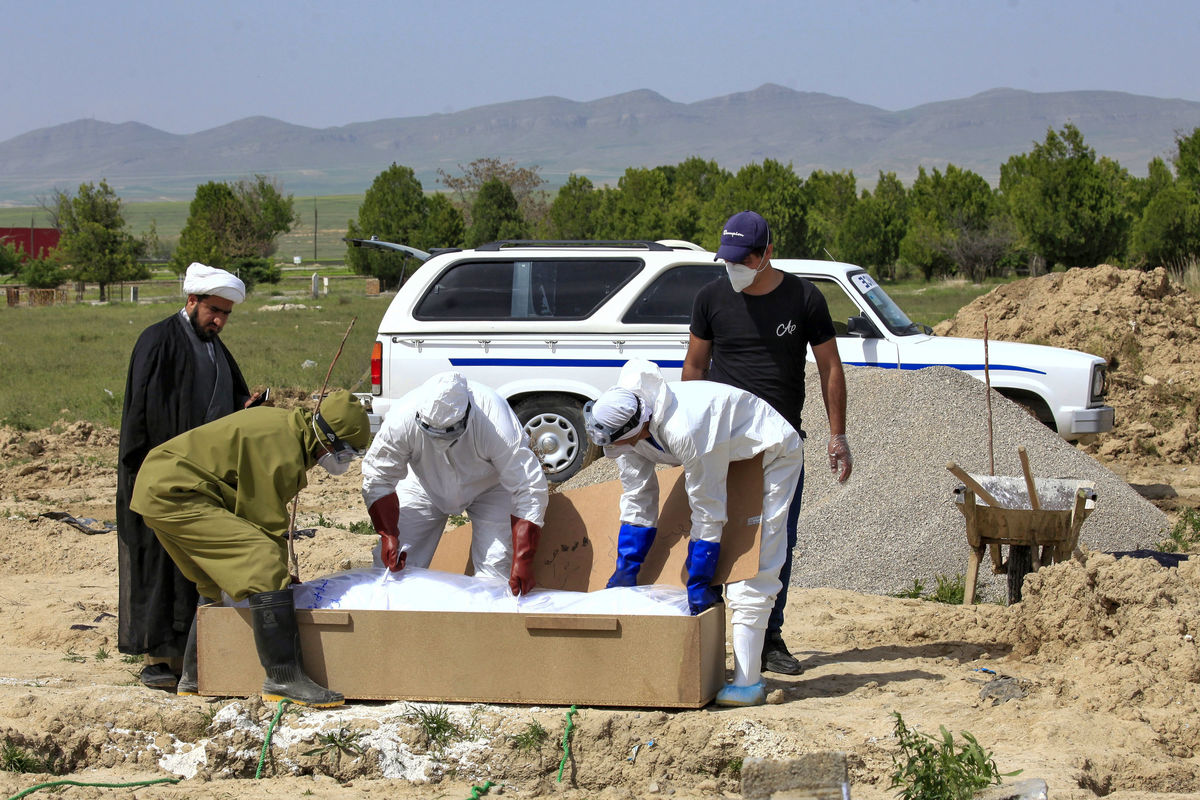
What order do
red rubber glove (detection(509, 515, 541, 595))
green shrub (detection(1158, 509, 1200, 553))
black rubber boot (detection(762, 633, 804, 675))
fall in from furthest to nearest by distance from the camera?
green shrub (detection(1158, 509, 1200, 553))
black rubber boot (detection(762, 633, 804, 675))
red rubber glove (detection(509, 515, 541, 595))

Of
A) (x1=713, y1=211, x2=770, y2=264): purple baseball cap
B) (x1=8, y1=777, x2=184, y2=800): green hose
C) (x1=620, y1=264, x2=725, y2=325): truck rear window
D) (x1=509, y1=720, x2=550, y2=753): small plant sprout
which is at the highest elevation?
(x1=713, y1=211, x2=770, y2=264): purple baseball cap

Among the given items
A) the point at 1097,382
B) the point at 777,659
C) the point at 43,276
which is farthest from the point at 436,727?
the point at 43,276

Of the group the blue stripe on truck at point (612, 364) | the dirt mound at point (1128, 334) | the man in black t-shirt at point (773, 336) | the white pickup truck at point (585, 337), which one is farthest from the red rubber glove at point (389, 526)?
the dirt mound at point (1128, 334)

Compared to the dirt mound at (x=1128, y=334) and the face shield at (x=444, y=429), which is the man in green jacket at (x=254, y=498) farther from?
the dirt mound at (x=1128, y=334)

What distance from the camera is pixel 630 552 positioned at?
16.7 ft

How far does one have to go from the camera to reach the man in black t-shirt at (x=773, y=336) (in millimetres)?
5043

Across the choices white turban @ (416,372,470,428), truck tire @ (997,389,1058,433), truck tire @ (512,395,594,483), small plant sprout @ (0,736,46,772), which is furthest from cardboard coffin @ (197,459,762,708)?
truck tire @ (997,389,1058,433)

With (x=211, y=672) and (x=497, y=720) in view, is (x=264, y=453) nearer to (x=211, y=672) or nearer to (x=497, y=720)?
(x=211, y=672)

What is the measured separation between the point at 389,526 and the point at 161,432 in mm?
1070

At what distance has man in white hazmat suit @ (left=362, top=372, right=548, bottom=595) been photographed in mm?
4652

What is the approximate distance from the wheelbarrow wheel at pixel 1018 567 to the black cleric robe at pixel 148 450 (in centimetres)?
394

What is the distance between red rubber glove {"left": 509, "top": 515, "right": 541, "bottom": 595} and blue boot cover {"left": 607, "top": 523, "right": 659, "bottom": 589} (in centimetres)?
42

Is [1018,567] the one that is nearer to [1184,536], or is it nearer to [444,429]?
[1184,536]

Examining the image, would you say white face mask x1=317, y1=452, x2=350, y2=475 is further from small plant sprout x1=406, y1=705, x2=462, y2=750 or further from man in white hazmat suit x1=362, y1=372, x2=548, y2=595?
small plant sprout x1=406, y1=705, x2=462, y2=750
